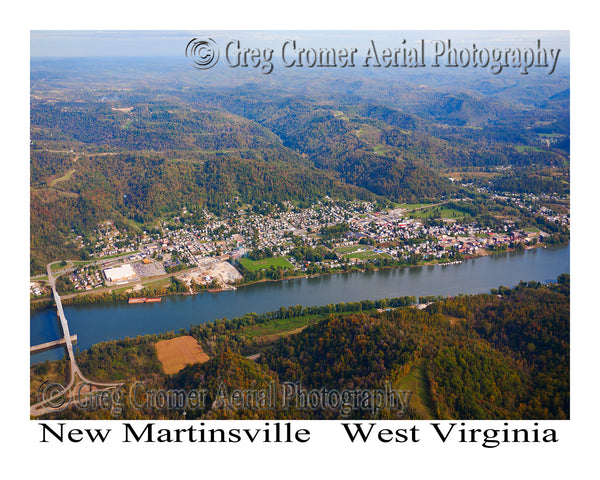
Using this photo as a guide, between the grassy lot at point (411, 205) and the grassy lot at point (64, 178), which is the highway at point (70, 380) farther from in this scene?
the grassy lot at point (411, 205)

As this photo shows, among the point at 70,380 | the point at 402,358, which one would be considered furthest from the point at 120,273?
the point at 402,358

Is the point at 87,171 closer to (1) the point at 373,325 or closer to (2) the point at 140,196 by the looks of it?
(2) the point at 140,196

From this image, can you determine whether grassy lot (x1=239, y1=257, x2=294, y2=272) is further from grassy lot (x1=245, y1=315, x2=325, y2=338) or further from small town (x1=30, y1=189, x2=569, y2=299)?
grassy lot (x1=245, y1=315, x2=325, y2=338)

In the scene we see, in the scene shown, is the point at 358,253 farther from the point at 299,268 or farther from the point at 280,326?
the point at 280,326

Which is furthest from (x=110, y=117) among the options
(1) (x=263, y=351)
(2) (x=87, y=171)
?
(1) (x=263, y=351)

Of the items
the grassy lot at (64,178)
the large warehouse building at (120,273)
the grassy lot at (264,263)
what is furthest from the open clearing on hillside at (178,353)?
the grassy lot at (64,178)
